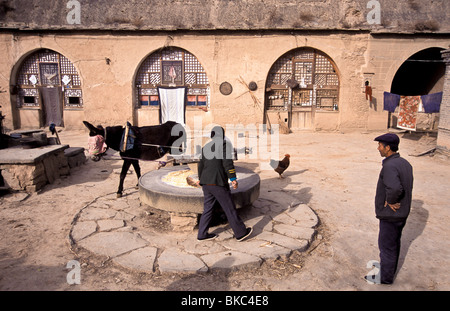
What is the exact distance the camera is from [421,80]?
17094mm

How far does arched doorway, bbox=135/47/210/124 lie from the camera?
564 inches

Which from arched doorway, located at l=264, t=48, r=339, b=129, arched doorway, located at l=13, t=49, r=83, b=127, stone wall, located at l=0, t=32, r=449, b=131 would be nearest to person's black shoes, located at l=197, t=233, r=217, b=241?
stone wall, located at l=0, t=32, r=449, b=131

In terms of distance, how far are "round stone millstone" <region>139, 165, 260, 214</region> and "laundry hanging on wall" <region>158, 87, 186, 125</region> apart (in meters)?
9.61

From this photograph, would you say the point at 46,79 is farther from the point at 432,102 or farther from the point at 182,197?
the point at 432,102

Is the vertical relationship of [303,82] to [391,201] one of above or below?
above

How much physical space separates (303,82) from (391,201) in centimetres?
1182

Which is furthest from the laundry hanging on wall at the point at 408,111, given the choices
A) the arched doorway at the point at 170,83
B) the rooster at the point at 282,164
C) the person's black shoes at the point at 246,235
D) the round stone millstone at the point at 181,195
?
the person's black shoes at the point at 246,235

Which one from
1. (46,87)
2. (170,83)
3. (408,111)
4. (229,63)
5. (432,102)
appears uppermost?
(229,63)

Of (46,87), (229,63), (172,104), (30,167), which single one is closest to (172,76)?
(172,104)

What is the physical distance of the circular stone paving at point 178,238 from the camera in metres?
3.80

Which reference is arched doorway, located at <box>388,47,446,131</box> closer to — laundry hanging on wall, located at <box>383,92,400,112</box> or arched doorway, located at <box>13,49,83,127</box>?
laundry hanging on wall, located at <box>383,92,400,112</box>

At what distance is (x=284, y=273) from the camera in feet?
12.0

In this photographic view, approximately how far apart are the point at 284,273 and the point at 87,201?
421cm
